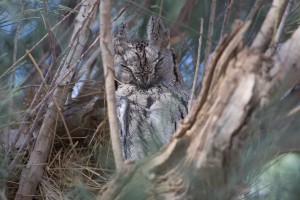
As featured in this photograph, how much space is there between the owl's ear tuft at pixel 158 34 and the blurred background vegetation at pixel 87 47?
0.05m

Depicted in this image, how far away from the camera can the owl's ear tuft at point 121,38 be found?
2.51 metres

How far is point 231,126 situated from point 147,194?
0.21m

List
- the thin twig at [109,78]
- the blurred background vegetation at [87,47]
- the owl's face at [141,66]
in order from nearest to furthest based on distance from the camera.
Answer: the thin twig at [109,78] → the blurred background vegetation at [87,47] → the owl's face at [141,66]

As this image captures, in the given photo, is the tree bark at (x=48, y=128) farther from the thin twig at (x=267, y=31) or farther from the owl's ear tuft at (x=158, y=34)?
the thin twig at (x=267, y=31)

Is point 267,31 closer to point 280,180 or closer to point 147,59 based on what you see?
point 280,180

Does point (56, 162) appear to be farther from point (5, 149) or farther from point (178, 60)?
point (178, 60)

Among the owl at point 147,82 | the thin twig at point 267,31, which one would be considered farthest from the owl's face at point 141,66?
the thin twig at point 267,31

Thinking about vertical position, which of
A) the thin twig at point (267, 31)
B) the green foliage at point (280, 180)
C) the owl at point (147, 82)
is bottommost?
the green foliage at point (280, 180)

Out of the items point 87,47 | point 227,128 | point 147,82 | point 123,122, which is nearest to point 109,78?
point 227,128

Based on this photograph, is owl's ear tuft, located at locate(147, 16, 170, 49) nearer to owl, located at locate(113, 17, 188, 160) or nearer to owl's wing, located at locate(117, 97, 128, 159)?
owl, located at locate(113, 17, 188, 160)

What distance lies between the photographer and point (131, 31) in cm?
282

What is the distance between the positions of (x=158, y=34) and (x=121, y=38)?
0.17 meters

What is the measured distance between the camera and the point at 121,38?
2.52 m

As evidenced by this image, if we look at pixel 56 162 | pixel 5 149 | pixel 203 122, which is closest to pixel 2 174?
pixel 5 149
